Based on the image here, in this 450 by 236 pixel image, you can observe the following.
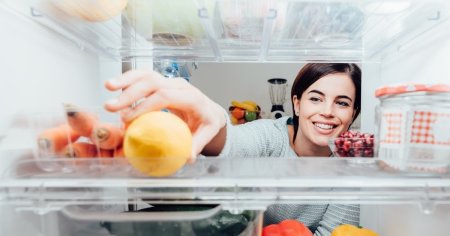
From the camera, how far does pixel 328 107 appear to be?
109 centimetres

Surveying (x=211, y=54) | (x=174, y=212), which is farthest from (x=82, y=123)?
(x=211, y=54)

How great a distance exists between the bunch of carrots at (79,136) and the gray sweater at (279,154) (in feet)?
0.96

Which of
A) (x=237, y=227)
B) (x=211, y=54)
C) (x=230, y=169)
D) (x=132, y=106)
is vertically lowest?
(x=237, y=227)

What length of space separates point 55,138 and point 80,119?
55 mm

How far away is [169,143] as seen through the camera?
48 cm

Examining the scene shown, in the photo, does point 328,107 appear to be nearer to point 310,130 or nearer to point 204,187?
point 310,130

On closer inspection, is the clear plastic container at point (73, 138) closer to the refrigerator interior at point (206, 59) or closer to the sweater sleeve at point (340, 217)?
the refrigerator interior at point (206, 59)

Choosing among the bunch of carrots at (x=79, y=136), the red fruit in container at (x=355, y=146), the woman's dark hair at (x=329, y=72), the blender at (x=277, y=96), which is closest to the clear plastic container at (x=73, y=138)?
the bunch of carrots at (x=79, y=136)

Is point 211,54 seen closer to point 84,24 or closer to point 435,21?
point 84,24

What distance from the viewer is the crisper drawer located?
549 millimetres

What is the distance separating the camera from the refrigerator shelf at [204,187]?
0.51m

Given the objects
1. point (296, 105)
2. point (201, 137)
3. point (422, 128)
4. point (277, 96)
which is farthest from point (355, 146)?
point (277, 96)

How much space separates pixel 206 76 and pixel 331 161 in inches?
64.2

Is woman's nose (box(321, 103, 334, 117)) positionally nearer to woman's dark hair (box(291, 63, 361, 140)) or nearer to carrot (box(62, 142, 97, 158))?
woman's dark hair (box(291, 63, 361, 140))
